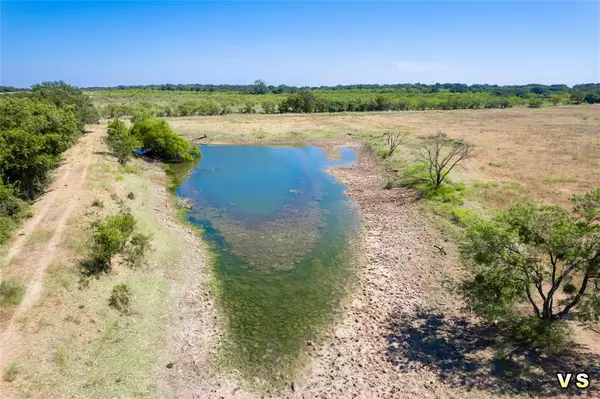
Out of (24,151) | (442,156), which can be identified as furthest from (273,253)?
(442,156)

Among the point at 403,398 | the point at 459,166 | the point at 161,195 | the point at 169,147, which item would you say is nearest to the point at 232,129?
the point at 169,147

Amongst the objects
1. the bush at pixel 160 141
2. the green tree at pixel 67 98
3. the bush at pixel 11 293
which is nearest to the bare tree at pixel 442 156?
the bush at pixel 11 293

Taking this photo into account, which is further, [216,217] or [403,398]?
[216,217]

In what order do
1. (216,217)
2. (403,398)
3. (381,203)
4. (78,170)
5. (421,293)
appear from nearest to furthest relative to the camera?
(403,398)
(421,293)
(216,217)
(381,203)
(78,170)

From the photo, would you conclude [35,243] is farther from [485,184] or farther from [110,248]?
[485,184]

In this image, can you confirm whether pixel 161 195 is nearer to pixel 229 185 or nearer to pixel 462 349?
pixel 229 185

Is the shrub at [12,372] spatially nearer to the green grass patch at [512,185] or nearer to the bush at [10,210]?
the bush at [10,210]

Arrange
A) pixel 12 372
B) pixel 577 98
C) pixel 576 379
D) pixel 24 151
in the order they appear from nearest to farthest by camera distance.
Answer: pixel 12 372 → pixel 576 379 → pixel 24 151 → pixel 577 98
